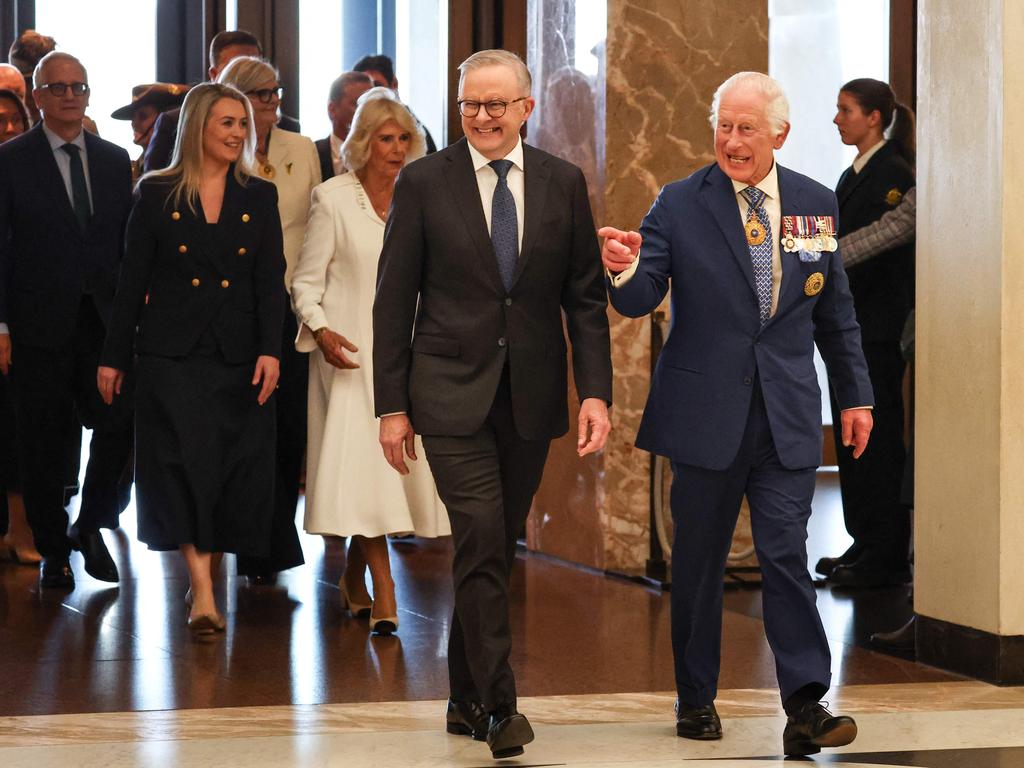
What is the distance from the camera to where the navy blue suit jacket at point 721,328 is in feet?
13.1

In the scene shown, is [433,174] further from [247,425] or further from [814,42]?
[814,42]

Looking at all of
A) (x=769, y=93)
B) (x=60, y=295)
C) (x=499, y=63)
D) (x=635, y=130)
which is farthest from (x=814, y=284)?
(x=60, y=295)

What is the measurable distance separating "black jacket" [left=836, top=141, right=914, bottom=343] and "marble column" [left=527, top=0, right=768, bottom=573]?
584mm

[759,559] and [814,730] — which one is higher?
[759,559]

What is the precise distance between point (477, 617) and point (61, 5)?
686 cm

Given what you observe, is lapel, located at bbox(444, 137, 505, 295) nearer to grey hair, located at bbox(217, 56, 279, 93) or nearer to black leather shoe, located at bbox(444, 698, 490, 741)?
black leather shoe, located at bbox(444, 698, 490, 741)

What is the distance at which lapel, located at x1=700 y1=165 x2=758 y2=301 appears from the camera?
400 cm

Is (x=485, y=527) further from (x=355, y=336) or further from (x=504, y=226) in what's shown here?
(x=355, y=336)

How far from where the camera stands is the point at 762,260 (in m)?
4.02

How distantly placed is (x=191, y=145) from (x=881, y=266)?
2676 millimetres

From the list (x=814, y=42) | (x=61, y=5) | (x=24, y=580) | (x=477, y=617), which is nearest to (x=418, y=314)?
(x=477, y=617)

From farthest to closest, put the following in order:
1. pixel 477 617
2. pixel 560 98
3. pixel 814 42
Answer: pixel 814 42 < pixel 560 98 < pixel 477 617

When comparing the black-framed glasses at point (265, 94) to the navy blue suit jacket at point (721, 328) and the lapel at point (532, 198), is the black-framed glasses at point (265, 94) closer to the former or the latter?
the lapel at point (532, 198)

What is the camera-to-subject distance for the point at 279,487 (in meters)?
6.35
